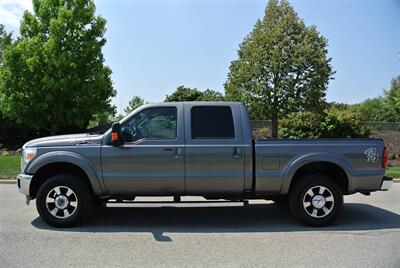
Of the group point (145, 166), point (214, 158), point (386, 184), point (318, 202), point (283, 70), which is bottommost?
point (318, 202)

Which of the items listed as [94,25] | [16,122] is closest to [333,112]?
[94,25]

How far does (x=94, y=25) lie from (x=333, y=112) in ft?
44.7

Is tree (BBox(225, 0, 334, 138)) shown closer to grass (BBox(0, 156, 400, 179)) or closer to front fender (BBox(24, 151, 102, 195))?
grass (BBox(0, 156, 400, 179))

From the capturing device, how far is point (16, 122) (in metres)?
25.5

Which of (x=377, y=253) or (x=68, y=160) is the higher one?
(x=68, y=160)

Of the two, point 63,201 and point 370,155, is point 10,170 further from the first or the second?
point 370,155

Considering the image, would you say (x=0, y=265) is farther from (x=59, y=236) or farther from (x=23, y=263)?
(x=59, y=236)

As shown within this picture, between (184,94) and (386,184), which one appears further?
(184,94)

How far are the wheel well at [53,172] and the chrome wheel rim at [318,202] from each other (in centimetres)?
337

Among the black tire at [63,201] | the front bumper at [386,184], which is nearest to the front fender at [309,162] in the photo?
the front bumper at [386,184]

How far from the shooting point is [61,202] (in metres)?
7.30

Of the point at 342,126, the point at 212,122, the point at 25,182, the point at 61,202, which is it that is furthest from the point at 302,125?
the point at 25,182

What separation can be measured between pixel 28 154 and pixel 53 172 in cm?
48

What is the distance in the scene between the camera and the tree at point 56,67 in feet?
75.0
